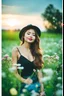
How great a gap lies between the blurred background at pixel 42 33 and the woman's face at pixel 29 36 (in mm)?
53

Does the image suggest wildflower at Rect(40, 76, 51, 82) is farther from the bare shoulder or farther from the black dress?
the bare shoulder

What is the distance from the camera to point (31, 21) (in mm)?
1473

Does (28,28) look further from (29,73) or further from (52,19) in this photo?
(29,73)

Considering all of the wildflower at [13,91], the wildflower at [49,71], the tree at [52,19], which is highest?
the tree at [52,19]

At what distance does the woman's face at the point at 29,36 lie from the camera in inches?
57.8

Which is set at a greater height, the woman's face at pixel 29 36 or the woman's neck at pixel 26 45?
the woman's face at pixel 29 36

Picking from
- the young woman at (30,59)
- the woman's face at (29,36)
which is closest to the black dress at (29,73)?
the young woman at (30,59)

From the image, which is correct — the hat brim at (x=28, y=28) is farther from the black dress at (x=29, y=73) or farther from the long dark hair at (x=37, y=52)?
the black dress at (x=29, y=73)

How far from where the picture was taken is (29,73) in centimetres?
146

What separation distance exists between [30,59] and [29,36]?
156mm

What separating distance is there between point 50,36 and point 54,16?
0.14 metres

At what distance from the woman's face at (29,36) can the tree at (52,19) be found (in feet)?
0.36

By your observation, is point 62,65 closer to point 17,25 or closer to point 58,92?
point 58,92

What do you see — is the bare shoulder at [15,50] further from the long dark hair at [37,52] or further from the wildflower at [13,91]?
the wildflower at [13,91]
